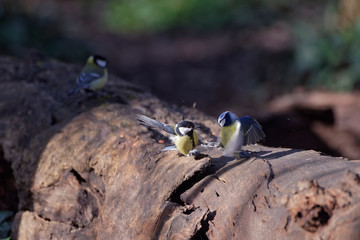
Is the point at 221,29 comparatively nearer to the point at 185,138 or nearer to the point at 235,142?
the point at 185,138

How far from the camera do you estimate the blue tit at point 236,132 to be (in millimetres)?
2840

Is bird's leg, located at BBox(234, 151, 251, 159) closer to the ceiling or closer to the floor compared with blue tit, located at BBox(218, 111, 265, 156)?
closer to the floor

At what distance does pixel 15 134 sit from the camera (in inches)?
165

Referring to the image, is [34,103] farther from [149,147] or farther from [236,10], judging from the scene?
[236,10]

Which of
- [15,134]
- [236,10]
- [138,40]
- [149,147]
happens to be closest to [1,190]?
[15,134]

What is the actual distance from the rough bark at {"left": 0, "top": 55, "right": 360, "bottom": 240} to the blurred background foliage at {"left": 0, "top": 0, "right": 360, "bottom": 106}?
5.20 metres

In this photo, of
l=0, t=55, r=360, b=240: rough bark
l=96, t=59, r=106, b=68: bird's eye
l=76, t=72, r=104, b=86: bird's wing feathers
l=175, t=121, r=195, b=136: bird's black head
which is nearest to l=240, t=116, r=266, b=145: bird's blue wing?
l=0, t=55, r=360, b=240: rough bark

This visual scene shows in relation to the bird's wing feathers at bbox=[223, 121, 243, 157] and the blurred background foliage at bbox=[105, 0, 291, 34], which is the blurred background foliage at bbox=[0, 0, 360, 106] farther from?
the bird's wing feathers at bbox=[223, 121, 243, 157]

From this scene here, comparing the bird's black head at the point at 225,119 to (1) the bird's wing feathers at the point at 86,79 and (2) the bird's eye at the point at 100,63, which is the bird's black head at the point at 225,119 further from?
(2) the bird's eye at the point at 100,63

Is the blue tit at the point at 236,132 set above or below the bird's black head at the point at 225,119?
below

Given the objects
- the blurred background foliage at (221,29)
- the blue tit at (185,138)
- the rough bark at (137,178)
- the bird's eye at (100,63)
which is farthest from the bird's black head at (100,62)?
the blurred background foliage at (221,29)

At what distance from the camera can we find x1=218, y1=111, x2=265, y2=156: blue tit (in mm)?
2840

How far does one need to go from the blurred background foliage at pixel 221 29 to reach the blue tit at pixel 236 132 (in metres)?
6.53

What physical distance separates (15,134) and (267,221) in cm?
277
